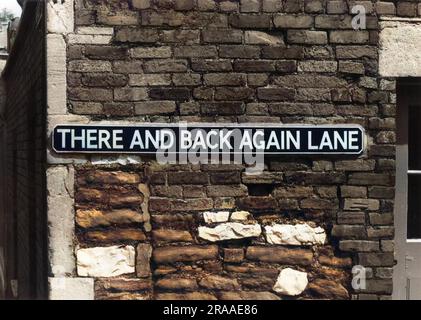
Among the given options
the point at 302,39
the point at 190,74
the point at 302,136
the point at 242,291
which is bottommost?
the point at 242,291

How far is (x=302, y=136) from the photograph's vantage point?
397 cm

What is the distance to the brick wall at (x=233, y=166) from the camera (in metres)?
3.89

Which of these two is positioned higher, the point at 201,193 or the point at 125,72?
the point at 125,72

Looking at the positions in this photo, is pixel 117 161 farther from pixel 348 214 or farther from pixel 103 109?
pixel 348 214

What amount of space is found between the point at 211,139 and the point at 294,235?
2.82ft

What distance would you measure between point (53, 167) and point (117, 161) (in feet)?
1.36

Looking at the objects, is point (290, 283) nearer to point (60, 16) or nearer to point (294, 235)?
point (294, 235)

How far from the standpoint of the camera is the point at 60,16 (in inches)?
151

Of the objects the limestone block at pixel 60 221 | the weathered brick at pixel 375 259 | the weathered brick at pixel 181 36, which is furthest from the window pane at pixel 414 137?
the limestone block at pixel 60 221

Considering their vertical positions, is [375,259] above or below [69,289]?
above

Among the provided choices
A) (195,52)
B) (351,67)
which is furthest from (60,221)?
(351,67)

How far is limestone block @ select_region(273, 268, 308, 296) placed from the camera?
3979 mm

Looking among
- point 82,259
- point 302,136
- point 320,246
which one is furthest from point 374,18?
point 82,259

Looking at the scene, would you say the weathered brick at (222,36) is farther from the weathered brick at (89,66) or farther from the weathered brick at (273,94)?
the weathered brick at (89,66)
